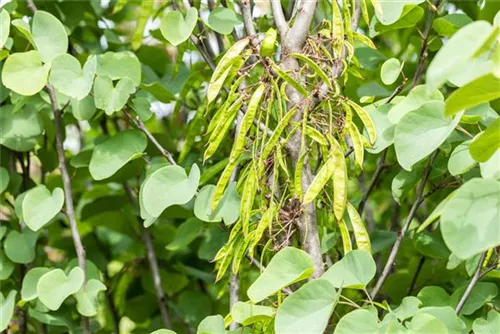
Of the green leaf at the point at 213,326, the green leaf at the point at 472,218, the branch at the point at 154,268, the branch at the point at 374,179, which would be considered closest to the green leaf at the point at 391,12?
the branch at the point at 374,179

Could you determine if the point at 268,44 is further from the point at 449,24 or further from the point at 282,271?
the point at 449,24

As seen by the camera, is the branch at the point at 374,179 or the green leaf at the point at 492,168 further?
the branch at the point at 374,179

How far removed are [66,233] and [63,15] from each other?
21.7 inches

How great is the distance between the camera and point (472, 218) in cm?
65

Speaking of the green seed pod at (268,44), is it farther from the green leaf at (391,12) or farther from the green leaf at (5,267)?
the green leaf at (5,267)

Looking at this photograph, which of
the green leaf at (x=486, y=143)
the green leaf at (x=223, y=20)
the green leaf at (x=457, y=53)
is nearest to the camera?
the green leaf at (x=457, y=53)

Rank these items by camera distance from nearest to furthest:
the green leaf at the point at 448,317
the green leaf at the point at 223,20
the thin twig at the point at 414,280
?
1. the green leaf at the point at 448,317
2. the green leaf at the point at 223,20
3. the thin twig at the point at 414,280

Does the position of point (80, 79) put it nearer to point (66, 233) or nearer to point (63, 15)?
point (63, 15)

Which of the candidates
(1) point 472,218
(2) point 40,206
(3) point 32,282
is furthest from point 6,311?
(1) point 472,218

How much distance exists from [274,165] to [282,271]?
0.39 feet

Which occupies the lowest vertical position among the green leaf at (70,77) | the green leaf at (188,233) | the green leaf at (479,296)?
the green leaf at (188,233)

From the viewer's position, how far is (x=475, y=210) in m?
0.65

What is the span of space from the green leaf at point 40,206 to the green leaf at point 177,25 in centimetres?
27

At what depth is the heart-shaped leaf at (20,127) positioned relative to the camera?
120cm
